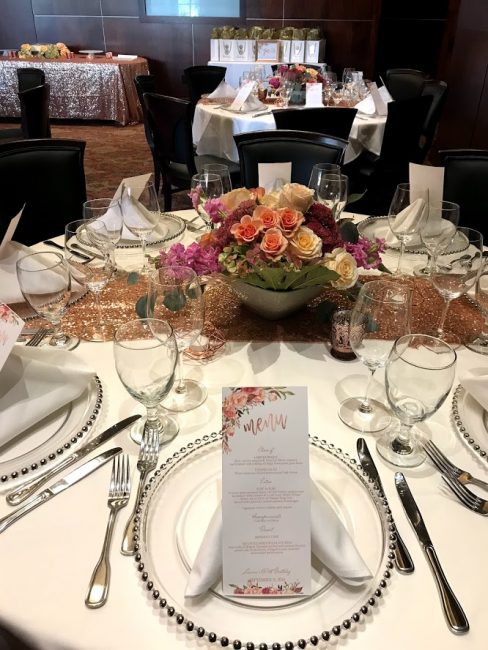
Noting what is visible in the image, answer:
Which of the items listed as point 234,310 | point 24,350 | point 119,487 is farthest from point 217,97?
point 119,487

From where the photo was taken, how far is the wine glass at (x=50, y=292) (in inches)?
39.3

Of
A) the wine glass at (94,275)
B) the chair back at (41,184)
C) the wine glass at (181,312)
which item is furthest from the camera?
the chair back at (41,184)

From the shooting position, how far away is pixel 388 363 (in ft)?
2.57

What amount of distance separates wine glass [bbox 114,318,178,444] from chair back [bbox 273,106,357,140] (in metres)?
2.17

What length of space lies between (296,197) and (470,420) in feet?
1.75

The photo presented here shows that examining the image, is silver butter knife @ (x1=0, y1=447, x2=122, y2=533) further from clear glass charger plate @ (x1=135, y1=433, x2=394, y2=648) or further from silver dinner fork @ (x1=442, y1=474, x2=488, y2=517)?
silver dinner fork @ (x1=442, y1=474, x2=488, y2=517)

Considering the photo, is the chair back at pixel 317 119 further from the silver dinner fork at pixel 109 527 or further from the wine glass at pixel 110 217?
the silver dinner fork at pixel 109 527

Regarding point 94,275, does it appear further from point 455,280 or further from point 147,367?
point 455,280

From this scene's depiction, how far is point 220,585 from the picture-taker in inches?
24.2

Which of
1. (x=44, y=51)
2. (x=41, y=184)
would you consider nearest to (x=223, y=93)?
(x=41, y=184)

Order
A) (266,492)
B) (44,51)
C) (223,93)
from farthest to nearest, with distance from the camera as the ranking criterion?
1. (44,51)
2. (223,93)
3. (266,492)

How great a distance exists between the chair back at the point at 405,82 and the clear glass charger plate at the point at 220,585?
4.08m

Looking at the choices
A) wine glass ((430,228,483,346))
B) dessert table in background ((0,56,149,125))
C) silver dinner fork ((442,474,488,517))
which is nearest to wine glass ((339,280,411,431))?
silver dinner fork ((442,474,488,517))

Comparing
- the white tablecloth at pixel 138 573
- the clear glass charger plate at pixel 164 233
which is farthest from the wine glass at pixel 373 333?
the clear glass charger plate at pixel 164 233
